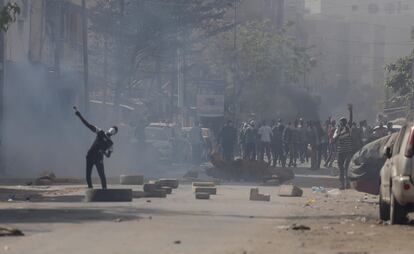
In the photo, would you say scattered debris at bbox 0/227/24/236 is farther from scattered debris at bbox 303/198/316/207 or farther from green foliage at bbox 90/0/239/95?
green foliage at bbox 90/0/239/95

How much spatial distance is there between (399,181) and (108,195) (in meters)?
7.57

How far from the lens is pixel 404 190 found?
15492 mm

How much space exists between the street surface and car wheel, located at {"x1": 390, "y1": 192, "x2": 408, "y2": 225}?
286mm

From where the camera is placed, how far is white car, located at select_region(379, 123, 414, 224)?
1553 centimetres

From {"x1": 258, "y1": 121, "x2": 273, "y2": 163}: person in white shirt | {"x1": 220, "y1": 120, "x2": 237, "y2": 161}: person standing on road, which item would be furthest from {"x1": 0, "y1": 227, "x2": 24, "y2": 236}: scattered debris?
{"x1": 258, "y1": 121, "x2": 273, "y2": 163}: person in white shirt

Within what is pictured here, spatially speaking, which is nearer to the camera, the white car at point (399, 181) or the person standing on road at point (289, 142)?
the white car at point (399, 181)

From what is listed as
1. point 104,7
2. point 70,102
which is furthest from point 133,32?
point 70,102

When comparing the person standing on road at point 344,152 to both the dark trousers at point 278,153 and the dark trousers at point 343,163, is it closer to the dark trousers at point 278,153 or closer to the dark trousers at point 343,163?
the dark trousers at point 343,163

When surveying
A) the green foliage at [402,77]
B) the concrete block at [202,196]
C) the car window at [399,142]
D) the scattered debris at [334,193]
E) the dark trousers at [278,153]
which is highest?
the green foliage at [402,77]

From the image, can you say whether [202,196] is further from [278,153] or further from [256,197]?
[278,153]

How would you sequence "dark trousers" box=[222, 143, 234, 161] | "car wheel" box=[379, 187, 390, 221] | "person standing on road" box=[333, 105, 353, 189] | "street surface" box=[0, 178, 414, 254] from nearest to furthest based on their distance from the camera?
"street surface" box=[0, 178, 414, 254] → "car wheel" box=[379, 187, 390, 221] → "person standing on road" box=[333, 105, 353, 189] → "dark trousers" box=[222, 143, 234, 161]

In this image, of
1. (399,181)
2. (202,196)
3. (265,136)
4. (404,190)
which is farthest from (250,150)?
(404,190)

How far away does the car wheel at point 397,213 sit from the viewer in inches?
636

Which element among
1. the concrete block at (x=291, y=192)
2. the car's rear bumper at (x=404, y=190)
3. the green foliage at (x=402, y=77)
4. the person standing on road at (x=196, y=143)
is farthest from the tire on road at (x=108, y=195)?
the green foliage at (x=402, y=77)
